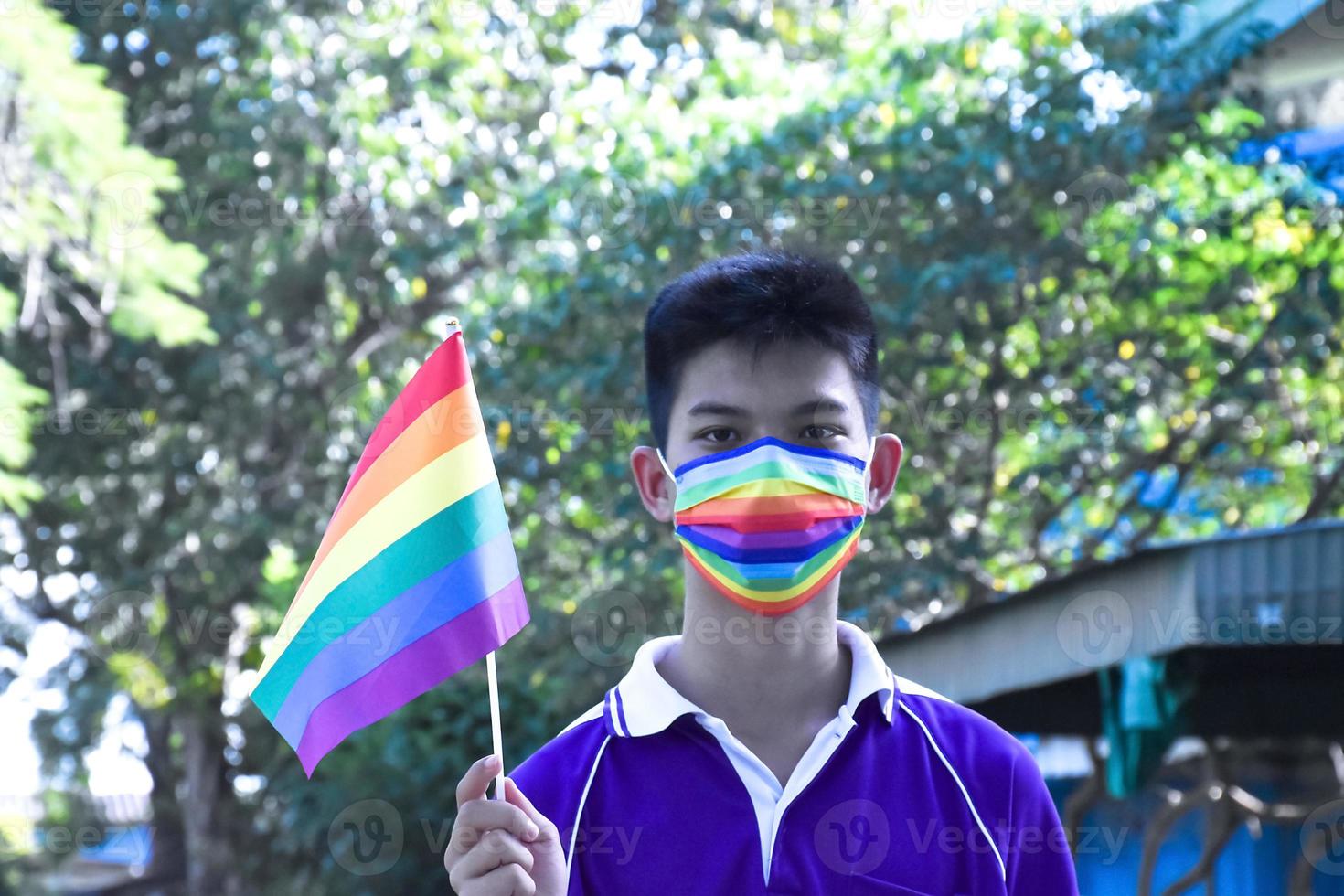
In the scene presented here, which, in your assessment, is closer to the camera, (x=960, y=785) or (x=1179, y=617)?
(x=960, y=785)

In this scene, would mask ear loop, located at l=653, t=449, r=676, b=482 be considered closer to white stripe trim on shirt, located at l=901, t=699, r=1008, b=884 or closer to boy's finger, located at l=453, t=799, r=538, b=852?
white stripe trim on shirt, located at l=901, t=699, r=1008, b=884

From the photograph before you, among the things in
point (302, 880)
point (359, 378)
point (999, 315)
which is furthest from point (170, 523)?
point (999, 315)

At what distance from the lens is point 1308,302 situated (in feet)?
28.2

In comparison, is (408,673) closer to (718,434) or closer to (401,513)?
(401,513)

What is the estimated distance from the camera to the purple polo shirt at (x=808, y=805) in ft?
7.14

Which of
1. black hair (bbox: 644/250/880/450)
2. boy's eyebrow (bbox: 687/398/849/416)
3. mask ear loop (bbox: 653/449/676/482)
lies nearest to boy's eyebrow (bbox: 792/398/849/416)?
boy's eyebrow (bbox: 687/398/849/416)

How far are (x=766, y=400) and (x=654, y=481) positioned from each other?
29 centimetres

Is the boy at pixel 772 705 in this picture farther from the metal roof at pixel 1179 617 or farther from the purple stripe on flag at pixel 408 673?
the metal roof at pixel 1179 617

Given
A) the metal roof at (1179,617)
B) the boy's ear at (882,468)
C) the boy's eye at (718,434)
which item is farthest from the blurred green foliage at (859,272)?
the boy's eye at (718,434)

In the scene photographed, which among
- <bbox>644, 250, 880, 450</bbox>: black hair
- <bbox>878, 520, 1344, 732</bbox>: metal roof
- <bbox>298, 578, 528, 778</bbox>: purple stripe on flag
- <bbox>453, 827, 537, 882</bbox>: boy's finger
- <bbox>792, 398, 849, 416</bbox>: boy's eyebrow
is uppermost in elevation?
<bbox>878, 520, 1344, 732</bbox>: metal roof

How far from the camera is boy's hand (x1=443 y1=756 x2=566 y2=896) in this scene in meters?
1.98

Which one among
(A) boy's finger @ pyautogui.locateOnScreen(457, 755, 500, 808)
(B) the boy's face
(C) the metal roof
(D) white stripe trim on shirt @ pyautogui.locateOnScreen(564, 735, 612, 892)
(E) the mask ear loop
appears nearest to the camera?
(A) boy's finger @ pyautogui.locateOnScreen(457, 755, 500, 808)

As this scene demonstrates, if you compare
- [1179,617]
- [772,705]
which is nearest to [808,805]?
[772,705]

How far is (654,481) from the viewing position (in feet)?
8.42
